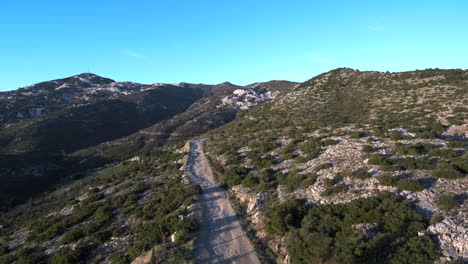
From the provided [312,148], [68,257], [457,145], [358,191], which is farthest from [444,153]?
[68,257]

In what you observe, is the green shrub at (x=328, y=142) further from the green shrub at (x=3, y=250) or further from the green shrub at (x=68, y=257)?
the green shrub at (x=3, y=250)

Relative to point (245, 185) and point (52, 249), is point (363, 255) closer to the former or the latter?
point (245, 185)

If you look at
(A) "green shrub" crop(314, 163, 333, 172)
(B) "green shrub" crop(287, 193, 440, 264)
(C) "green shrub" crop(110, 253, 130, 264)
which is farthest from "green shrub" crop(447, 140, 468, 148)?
(C) "green shrub" crop(110, 253, 130, 264)

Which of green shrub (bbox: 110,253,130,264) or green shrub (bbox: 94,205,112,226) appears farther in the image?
green shrub (bbox: 94,205,112,226)

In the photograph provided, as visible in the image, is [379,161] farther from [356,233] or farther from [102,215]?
[102,215]

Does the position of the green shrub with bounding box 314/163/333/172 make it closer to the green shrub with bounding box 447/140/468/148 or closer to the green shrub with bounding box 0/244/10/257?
the green shrub with bounding box 447/140/468/148

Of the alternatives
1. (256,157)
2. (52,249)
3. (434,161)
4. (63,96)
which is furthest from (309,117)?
(63,96)

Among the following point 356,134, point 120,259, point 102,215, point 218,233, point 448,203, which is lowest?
point 102,215
